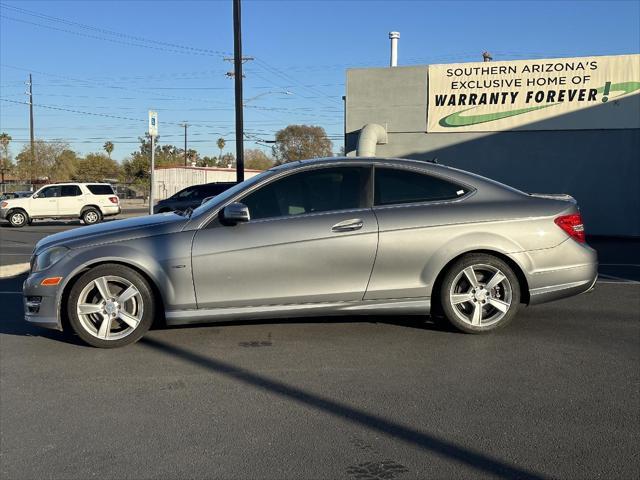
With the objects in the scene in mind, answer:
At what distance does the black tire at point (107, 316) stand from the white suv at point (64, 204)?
2128 centimetres

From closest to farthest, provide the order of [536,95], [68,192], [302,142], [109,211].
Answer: [536,95]
[68,192]
[109,211]
[302,142]

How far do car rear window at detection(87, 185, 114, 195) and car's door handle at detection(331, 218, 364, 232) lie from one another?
2274 centimetres

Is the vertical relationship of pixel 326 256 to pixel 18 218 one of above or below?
above

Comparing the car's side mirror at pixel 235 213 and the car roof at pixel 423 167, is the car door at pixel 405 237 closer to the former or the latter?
the car roof at pixel 423 167

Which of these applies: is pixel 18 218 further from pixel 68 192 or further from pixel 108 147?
pixel 108 147

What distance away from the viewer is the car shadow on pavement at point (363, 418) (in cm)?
322

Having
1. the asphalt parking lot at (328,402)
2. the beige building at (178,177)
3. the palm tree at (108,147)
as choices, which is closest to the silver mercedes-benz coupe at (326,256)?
the asphalt parking lot at (328,402)

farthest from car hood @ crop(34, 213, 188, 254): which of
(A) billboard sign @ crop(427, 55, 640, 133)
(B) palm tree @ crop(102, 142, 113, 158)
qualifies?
(B) palm tree @ crop(102, 142, 113, 158)

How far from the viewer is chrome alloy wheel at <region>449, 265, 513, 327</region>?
18.1 ft

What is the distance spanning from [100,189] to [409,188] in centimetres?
2299

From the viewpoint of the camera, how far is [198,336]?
226 inches

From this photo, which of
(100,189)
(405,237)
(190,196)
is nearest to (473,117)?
(190,196)

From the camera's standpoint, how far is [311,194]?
5.55 metres

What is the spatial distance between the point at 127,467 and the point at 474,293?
→ 344 cm
